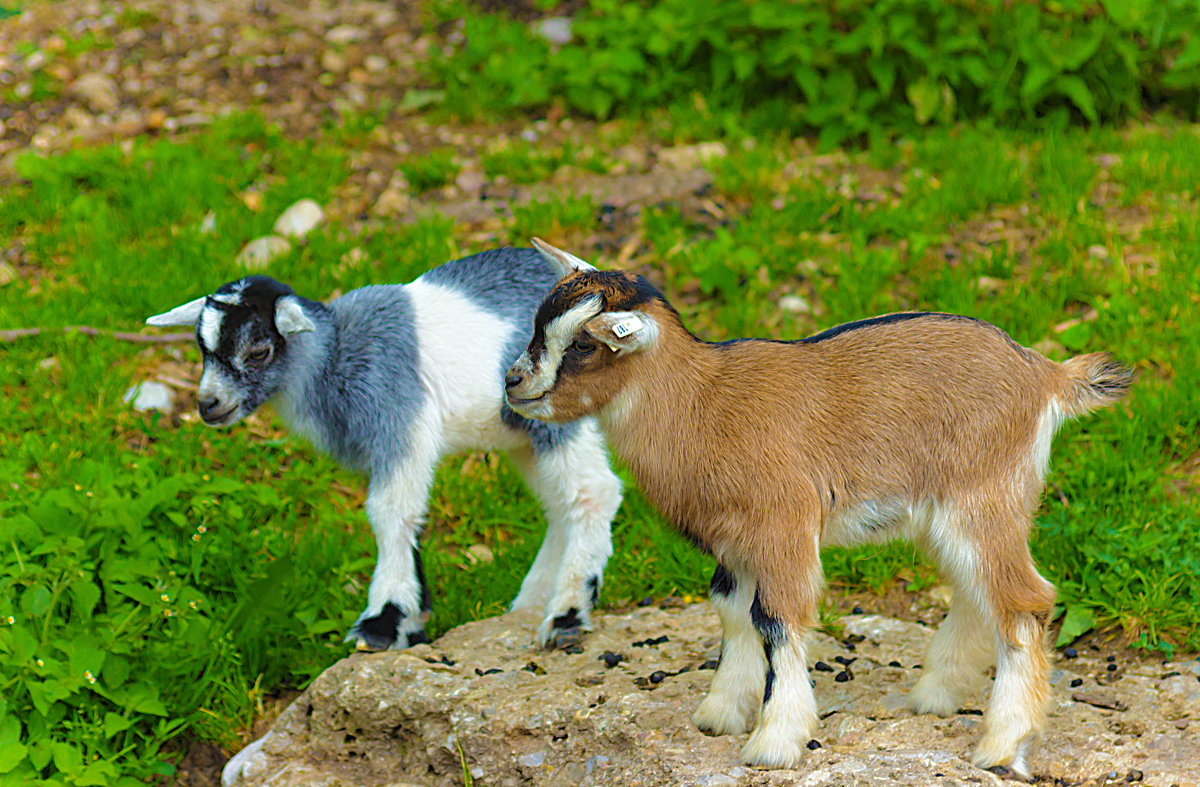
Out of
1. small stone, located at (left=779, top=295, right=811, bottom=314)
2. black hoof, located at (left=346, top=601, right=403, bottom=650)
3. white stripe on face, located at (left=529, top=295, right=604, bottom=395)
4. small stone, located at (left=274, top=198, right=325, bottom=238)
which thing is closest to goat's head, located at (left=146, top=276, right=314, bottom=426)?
black hoof, located at (left=346, top=601, right=403, bottom=650)

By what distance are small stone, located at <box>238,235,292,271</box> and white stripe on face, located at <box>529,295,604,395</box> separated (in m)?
3.77

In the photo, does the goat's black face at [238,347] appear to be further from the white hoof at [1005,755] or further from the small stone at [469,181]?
the small stone at [469,181]

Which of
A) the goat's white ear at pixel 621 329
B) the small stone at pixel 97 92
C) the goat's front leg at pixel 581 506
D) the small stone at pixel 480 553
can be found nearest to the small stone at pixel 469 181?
the small stone at pixel 97 92

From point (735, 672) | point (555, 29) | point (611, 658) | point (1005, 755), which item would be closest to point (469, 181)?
point (555, 29)

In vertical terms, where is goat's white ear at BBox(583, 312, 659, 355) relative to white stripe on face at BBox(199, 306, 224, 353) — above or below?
above

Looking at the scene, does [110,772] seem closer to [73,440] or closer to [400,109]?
[73,440]

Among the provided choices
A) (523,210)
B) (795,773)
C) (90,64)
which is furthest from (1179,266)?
(90,64)

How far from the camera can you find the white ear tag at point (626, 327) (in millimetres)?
3340

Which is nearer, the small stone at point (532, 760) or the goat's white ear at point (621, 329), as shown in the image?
the goat's white ear at point (621, 329)

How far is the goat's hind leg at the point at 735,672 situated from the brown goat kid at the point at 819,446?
5cm

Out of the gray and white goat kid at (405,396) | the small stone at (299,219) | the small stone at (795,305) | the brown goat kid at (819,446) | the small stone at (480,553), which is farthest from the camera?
the small stone at (299,219)

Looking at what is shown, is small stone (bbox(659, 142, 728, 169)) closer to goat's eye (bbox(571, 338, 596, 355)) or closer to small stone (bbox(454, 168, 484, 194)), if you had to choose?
small stone (bbox(454, 168, 484, 194))

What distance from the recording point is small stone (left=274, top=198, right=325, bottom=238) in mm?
7227

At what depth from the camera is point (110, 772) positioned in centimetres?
418
